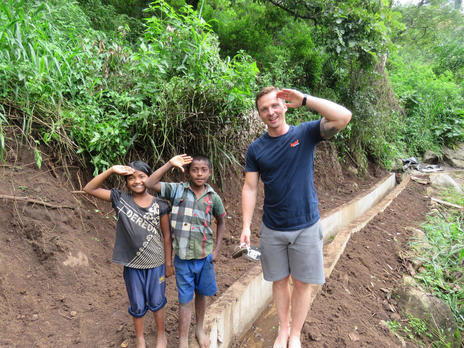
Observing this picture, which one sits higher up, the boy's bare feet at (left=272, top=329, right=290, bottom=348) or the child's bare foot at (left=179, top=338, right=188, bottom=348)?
the child's bare foot at (left=179, top=338, right=188, bottom=348)

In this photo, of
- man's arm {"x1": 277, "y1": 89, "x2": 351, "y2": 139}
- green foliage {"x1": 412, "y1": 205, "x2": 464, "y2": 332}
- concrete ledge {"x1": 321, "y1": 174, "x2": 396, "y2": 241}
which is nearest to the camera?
man's arm {"x1": 277, "y1": 89, "x2": 351, "y2": 139}

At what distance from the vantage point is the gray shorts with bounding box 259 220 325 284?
79.7 inches

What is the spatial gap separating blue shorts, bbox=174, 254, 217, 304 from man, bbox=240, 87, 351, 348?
13.6 inches

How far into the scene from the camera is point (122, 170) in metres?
1.85

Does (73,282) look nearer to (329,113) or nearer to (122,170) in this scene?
(122,170)

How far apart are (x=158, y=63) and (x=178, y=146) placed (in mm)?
1003

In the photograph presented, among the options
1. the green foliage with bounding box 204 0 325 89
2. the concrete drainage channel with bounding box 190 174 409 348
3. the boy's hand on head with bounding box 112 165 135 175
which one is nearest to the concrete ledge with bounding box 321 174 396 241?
the concrete drainage channel with bounding box 190 174 409 348

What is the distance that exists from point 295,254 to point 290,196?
0.43m

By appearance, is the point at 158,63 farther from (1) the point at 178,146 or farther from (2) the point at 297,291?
(2) the point at 297,291

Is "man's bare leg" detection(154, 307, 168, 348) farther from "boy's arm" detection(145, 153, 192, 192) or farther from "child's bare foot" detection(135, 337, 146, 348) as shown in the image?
"boy's arm" detection(145, 153, 192, 192)

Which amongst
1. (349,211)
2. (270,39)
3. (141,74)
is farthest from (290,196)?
(270,39)

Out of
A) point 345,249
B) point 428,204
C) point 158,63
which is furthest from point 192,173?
point 428,204

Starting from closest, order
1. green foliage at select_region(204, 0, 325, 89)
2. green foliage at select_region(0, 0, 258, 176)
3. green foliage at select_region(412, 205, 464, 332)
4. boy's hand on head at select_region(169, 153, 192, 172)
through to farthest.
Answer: boy's hand on head at select_region(169, 153, 192, 172)
green foliage at select_region(0, 0, 258, 176)
green foliage at select_region(412, 205, 464, 332)
green foliage at select_region(204, 0, 325, 89)

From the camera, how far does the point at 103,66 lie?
11.3 feet
